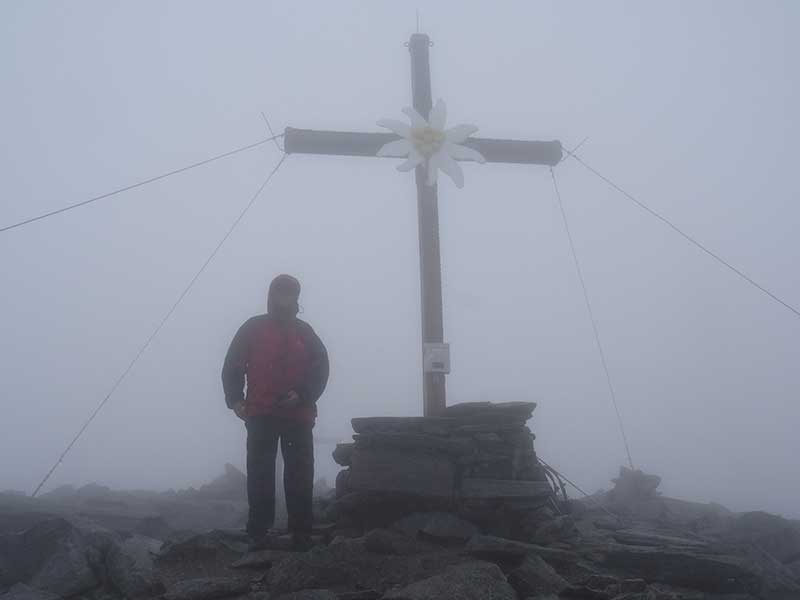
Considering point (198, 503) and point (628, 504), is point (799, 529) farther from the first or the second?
point (198, 503)

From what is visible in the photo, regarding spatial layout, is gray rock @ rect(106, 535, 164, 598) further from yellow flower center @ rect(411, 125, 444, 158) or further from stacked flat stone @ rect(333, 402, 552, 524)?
yellow flower center @ rect(411, 125, 444, 158)

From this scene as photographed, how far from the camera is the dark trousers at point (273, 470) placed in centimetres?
607

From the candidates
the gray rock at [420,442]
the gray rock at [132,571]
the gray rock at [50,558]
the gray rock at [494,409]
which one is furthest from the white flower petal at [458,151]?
the gray rock at [50,558]

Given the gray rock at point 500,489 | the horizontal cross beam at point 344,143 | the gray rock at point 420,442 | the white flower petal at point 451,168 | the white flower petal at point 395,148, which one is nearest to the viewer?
the gray rock at point 500,489

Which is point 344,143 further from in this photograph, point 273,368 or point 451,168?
point 273,368

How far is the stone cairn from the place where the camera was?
593 cm

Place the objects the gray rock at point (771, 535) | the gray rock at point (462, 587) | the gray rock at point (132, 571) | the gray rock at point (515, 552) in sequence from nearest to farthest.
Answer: the gray rock at point (462, 587)
the gray rock at point (132, 571)
the gray rock at point (515, 552)
the gray rock at point (771, 535)

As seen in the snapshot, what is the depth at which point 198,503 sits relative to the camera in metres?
10.3

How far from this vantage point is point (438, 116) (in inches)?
283

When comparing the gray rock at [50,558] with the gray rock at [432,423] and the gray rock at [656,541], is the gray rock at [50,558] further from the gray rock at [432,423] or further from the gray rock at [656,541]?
the gray rock at [656,541]

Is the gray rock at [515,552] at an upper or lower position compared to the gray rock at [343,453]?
lower

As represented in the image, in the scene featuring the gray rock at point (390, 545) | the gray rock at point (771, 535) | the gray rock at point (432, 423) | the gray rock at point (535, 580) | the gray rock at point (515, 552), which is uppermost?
the gray rock at point (432, 423)

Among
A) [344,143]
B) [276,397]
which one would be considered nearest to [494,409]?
[276,397]

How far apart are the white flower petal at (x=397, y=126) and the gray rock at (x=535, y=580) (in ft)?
14.8
